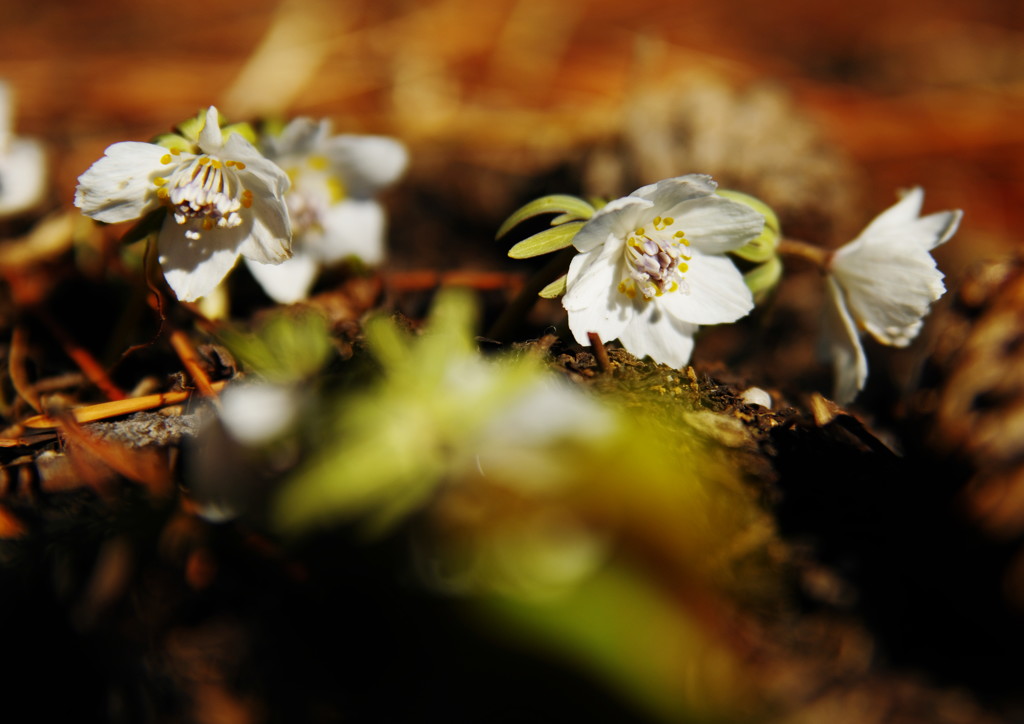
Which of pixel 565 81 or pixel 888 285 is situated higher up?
pixel 888 285

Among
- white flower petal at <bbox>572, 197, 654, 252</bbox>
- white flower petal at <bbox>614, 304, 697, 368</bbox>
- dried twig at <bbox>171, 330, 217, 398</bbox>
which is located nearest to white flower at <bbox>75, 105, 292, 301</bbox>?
dried twig at <bbox>171, 330, 217, 398</bbox>

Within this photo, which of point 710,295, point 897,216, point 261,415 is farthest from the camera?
point 897,216

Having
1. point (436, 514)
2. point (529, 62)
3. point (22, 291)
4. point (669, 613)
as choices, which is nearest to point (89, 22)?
point (529, 62)

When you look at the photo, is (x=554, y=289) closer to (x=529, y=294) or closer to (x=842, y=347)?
(x=529, y=294)

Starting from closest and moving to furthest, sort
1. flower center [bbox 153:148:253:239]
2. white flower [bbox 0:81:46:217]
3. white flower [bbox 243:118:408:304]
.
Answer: flower center [bbox 153:148:253:239] < white flower [bbox 243:118:408:304] < white flower [bbox 0:81:46:217]

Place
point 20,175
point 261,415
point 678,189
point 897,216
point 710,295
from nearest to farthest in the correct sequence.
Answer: point 261,415
point 678,189
point 710,295
point 897,216
point 20,175

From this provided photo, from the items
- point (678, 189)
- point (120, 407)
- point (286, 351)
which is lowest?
point (120, 407)

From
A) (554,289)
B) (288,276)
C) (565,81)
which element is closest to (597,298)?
(554,289)

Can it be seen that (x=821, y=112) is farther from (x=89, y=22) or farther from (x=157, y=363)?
(x=89, y=22)

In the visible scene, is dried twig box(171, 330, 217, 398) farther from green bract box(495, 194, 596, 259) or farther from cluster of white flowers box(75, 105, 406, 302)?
green bract box(495, 194, 596, 259)
